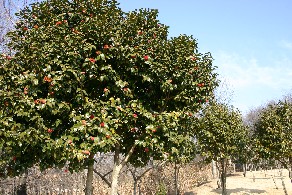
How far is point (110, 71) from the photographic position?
27.8 ft

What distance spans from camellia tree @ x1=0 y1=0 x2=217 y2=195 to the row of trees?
0.09ft

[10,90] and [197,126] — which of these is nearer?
[10,90]

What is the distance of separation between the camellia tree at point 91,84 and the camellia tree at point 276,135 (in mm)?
10036

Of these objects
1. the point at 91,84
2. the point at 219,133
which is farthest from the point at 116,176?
the point at 219,133

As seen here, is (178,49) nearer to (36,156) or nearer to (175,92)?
(175,92)

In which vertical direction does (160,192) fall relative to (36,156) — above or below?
below

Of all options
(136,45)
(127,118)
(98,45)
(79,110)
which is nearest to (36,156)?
(79,110)

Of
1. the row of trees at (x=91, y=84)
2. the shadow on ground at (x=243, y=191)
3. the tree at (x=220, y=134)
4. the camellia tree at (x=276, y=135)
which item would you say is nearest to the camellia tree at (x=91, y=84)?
the row of trees at (x=91, y=84)

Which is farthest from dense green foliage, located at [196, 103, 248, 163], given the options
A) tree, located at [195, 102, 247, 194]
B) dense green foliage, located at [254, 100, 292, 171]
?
dense green foliage, located at [254, 100, 292, 171]

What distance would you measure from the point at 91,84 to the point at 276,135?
44.5 feet

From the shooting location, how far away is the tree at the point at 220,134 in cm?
1798

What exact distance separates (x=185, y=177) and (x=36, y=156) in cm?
2308

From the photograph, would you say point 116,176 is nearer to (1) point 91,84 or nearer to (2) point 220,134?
(1) point 91,84

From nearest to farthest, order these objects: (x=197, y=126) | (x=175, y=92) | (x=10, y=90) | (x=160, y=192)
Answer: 1. (x=10, y=90)
2. (x=175, y=92)
3. (x=197, y=126)
4. (x=160, y=192)
